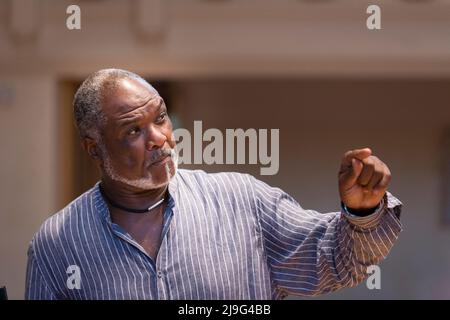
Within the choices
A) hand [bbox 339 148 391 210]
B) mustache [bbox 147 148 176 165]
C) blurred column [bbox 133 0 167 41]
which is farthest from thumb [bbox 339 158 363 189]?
blurred column [bbox 133 0 167 41]

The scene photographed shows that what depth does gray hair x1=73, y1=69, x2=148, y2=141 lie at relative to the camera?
1524 mm

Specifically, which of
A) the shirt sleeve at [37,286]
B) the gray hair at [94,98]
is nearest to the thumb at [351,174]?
the gray hair at [94,98]

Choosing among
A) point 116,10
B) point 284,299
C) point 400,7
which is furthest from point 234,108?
point 284,299

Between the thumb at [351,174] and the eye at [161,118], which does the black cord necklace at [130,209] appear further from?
the thumb at [351,174]

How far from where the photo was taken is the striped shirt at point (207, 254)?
150cm

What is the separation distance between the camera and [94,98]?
5.02ft

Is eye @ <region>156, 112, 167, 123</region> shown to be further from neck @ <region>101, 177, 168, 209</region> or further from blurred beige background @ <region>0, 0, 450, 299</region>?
blurred beige background @ <region>0, 0, 450, 299</region>

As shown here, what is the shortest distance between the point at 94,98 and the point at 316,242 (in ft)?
1.56

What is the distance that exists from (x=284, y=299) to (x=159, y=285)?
0.90ft

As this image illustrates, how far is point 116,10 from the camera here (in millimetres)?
2625

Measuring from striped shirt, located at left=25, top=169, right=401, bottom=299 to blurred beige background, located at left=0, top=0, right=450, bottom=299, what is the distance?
0.49 metres

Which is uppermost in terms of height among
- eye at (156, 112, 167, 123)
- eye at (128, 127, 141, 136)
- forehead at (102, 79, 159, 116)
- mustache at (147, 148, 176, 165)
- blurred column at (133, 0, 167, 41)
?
blurred column at (133, 0, 167, 41)

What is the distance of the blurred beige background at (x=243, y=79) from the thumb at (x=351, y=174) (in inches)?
26.1

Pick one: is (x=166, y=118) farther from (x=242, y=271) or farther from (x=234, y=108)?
(x=234, y=108)
